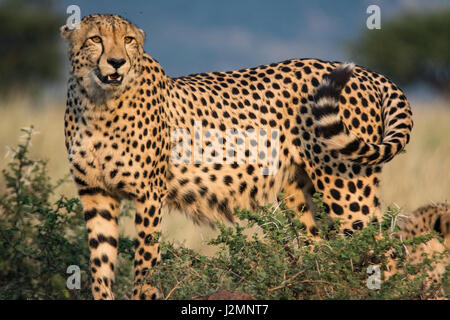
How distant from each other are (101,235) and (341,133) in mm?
1308

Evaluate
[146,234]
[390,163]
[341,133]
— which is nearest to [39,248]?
[146,234]

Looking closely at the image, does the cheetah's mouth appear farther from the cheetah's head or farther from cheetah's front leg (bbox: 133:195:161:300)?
cheetah's front leg (bbox: 133:195:161:300)

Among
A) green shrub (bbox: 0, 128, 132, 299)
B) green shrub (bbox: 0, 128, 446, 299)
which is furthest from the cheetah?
green shrub (bbox: 0, 128, 132, 299)

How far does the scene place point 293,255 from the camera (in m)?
3.17

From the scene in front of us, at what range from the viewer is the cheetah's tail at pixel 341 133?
11.3 ft

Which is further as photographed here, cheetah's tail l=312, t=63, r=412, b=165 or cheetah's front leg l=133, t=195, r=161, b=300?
cheetah's front leg l=133, t=195, r=161, b=300

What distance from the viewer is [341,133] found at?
3453 mm

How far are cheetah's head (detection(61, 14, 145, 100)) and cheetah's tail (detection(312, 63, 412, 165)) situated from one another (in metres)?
0.91

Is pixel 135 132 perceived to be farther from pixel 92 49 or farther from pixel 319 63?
pixel 319 63

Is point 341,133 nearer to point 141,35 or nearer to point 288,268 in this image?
point 288,268

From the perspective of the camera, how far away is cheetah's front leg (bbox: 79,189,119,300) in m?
3.64
